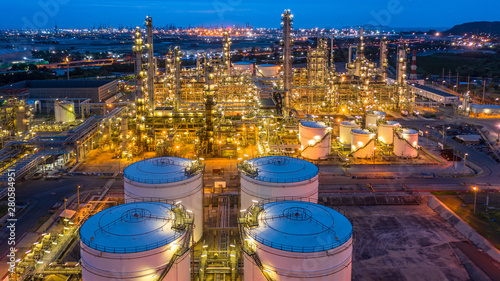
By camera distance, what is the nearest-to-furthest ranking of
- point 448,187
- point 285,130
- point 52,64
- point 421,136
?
point 448,187, point 285,130, point 421,136, point 52,64

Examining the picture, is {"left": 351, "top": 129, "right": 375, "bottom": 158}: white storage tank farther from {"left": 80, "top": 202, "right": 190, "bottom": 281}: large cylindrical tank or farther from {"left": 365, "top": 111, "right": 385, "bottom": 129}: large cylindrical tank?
{"left": 80, "top": 202, "right": 190, "bottom": 281}: large cylindrical tank

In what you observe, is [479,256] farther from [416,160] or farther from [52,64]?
[52,64]

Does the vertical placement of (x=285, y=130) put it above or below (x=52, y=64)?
below

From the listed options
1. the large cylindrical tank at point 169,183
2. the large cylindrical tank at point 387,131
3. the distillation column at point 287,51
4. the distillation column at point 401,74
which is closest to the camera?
the large cylindrical tank at point 169,183

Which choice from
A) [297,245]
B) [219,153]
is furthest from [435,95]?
[297,245]

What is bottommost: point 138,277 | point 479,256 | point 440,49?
point 479,256

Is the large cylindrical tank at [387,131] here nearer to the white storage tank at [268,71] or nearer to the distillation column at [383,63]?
the distillation column at [383,63]

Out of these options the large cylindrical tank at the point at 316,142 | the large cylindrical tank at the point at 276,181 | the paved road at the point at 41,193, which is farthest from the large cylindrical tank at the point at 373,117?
the paved road at the point at 41,193

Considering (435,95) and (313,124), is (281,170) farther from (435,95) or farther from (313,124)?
(435,95)

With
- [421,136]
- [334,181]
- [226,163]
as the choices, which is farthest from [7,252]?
[421,136]
